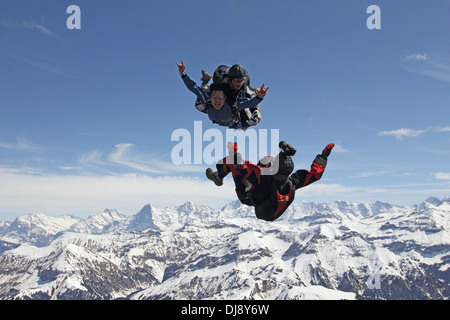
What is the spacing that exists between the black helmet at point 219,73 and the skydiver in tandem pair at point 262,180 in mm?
2108

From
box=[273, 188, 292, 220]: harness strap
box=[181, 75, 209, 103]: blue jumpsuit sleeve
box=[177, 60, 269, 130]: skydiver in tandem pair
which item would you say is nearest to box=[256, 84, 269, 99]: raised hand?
box=[177, 60, 269, 130]: skydiver in tandem pair

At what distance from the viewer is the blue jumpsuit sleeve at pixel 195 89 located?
10.1 m

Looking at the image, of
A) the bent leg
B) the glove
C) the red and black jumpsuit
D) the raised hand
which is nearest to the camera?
the raised hand

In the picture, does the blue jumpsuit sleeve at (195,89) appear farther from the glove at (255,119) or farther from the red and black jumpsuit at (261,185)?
the red and black jumpsuit at (261,185)

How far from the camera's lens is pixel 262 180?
1187 centimetres

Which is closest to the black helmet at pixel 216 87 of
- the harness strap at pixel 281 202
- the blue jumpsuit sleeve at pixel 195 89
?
the blue jumpsuit sleeve at pixel 195 89

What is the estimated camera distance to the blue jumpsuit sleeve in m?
10.1

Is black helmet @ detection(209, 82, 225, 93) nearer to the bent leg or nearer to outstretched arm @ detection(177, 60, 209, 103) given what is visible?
outstretched arm @ detection(177, 60, 209, 103)

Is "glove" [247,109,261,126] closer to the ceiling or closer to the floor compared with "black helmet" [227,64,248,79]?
closer to the floor
